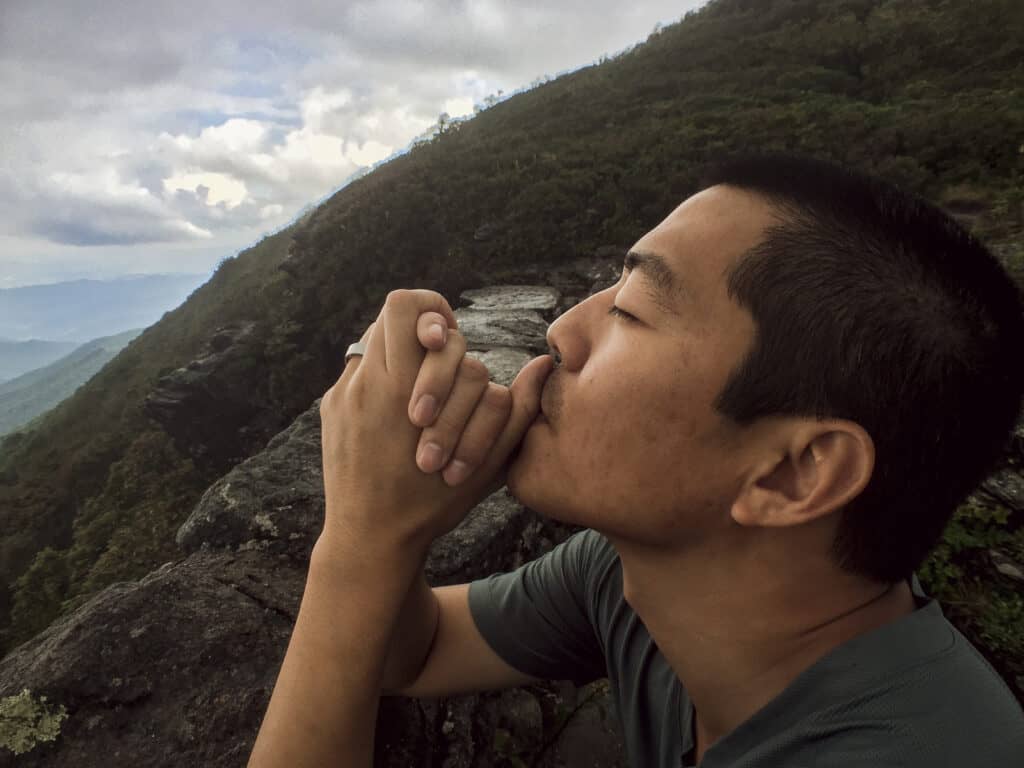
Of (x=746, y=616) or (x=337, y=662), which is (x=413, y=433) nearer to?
(x=337, y=662)

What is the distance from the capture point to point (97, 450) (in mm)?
13641

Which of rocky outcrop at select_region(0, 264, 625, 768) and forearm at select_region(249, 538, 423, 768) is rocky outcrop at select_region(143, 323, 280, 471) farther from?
forearm at select_region(249, 538, 423, 768)

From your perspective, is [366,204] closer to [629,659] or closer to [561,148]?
[561,148]

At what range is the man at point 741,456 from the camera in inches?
45.8

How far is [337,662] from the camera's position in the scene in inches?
53.9

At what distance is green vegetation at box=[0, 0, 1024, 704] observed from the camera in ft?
30.0

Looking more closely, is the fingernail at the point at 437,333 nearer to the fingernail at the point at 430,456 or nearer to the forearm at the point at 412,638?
the fingernail at the point at 430,456

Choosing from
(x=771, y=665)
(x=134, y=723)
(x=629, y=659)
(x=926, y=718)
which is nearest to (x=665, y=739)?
(x=629, y=659)

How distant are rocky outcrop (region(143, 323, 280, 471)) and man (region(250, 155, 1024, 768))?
32.3 ft

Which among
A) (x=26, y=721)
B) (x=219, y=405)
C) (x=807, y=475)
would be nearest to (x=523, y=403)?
(x=807, y=475)

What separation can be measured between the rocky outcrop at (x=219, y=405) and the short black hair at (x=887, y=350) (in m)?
10.5

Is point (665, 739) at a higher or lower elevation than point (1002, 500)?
higher

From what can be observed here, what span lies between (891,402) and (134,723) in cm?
293

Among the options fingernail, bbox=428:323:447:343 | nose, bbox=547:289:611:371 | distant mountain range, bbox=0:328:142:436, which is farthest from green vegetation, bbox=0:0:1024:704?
distant mountain range, bbox=0:328:142:436
